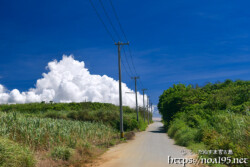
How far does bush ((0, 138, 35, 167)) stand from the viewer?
25.4 feet

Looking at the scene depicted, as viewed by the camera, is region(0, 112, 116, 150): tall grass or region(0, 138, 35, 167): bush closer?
region(0, 138, 35, 167): bush

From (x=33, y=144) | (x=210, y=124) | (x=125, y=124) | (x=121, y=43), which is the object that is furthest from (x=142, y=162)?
(x=125, y=124)

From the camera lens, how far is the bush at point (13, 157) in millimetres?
7746

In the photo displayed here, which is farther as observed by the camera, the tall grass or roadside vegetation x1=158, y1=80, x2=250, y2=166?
the tall grass

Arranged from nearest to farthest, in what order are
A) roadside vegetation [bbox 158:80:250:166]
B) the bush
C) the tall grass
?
the bush
roadside vegetation [bbox 158:80:250:166]
the tall grass

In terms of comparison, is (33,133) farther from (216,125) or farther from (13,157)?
(216,125)

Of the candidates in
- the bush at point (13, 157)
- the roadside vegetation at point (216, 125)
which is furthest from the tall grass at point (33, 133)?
the roadside vegetation at point (216, 125)

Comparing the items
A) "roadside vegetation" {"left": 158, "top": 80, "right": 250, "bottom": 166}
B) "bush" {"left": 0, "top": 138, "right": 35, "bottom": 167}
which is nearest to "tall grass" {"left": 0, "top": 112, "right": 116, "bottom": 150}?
"bush" {"left": 0, "top": 138, "right": 35, "bottom": 167}

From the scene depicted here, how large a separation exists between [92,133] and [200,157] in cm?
1115

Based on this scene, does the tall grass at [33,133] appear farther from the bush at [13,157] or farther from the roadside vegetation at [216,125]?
the roadside vegetation at [216,125]

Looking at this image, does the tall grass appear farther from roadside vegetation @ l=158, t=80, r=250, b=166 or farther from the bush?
roadside vegetation @ l=158, t=80, r=250, b=166

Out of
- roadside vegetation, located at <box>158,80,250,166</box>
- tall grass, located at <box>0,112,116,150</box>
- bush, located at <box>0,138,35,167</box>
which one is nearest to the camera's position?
bush, located at <box>0,138,35,167</box>

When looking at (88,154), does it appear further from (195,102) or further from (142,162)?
(195,102)

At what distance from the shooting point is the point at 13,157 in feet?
26.2
